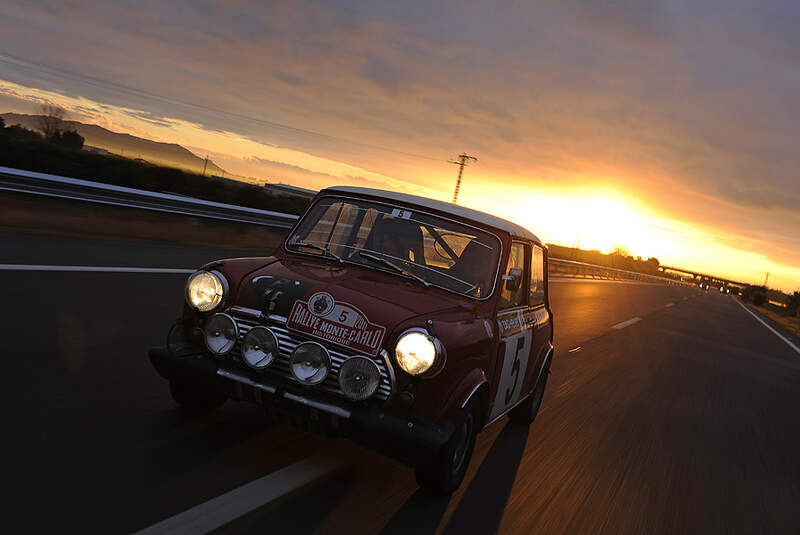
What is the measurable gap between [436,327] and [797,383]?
1146 cm

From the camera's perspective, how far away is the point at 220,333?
3816 mm

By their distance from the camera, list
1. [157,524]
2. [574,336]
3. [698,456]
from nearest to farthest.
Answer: [157,524]
[698,456]
[574,336]

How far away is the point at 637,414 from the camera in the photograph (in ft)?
24.1

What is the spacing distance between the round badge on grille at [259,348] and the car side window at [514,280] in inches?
65.6

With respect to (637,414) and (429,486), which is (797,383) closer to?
(637,414)

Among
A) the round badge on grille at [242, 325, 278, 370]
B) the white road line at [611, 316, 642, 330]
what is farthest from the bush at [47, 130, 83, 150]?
the round badge on grille at [242, 325, 278, 370]

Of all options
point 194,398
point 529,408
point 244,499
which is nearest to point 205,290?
point 194,398

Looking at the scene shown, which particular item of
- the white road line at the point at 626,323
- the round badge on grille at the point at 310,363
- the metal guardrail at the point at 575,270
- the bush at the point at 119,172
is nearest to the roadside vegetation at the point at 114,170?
the bush at the point at 119,172

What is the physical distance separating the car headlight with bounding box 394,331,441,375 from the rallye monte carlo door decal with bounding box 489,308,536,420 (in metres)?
1.00

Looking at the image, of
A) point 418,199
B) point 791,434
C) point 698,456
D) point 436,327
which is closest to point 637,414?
point 698,456

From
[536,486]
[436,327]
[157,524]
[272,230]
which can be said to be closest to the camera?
[157,524]

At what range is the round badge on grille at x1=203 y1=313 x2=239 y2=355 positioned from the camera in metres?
3.76

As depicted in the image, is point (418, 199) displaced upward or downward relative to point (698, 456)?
upward

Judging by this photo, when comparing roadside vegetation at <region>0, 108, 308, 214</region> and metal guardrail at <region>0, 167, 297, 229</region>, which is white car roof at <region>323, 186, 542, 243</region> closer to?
metal guardrail at <region>0, 167, 297, 229</region>
